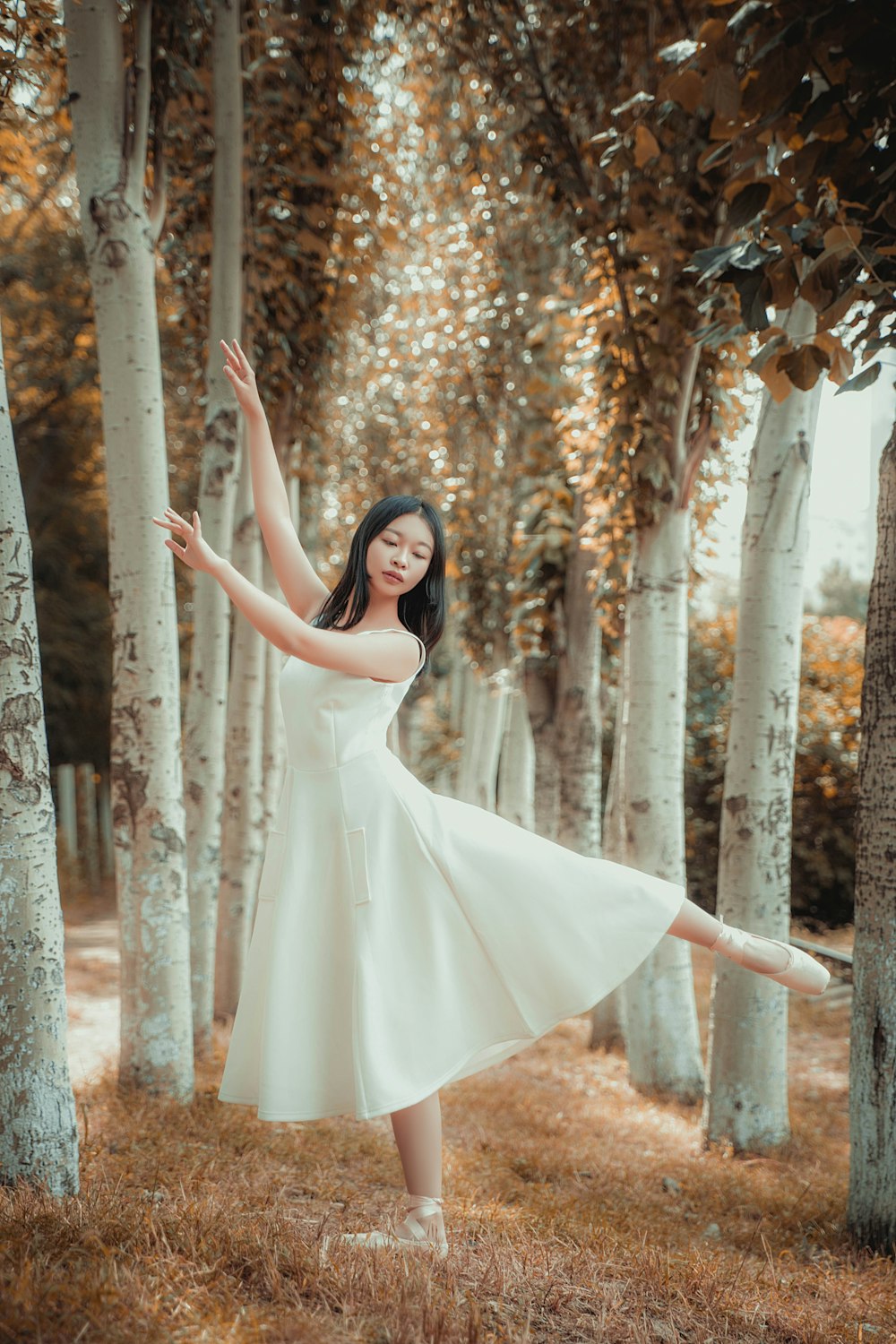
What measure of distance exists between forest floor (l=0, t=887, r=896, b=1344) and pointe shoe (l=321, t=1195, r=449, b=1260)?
8cm

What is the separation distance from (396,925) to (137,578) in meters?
1.93

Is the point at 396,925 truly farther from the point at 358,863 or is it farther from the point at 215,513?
the point at 215,513

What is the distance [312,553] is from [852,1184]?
25.5ft

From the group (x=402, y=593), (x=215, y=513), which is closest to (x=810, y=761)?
(x=215, y=513)

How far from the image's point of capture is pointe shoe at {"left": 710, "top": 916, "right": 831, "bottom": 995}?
9.77 feet

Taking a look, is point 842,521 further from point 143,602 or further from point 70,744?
point 143,602

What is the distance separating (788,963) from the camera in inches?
119

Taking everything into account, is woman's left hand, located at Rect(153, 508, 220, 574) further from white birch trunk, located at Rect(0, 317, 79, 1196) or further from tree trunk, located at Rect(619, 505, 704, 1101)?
tree trunk, located at Rect(619, 505, 704, 1101)

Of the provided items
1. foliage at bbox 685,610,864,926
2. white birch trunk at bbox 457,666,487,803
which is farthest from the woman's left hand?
white birch trunk at bbox 457,666,487,803

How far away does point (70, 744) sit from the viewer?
16422 millimetres

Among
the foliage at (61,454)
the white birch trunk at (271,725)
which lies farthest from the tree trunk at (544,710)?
the foliage at (61,454)

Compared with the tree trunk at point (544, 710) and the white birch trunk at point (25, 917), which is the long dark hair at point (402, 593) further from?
the tree trunk at point (544, 710)

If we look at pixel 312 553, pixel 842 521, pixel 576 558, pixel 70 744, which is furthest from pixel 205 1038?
pixel 842 521

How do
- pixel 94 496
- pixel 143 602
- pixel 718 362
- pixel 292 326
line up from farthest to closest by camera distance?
pixel 94 496 → pixel 292 326 → pixel 718 362 → pixel 143 602
